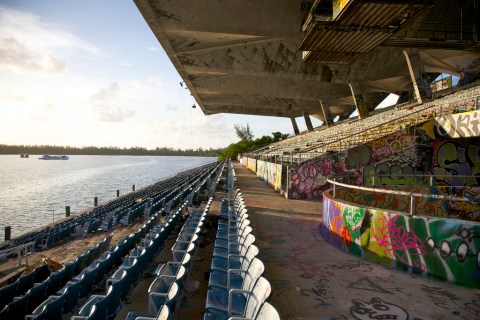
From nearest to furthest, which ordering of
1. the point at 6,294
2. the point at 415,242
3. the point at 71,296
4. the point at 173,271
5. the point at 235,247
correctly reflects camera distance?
the point at 71,296, the point at 173,271, the point at 415,242, the point at 235,247, the point at 6,294

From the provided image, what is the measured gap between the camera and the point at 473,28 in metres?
24.0

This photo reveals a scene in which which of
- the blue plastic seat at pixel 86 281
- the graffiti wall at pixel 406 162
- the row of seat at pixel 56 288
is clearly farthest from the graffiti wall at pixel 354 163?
the blue plastic seat at pixel 86 281

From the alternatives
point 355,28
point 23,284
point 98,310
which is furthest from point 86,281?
point 355,28

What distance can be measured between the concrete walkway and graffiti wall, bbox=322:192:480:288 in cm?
21

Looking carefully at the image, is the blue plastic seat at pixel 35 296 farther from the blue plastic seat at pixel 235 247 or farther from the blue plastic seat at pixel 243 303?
the blue plastic seat at pixel 243 303

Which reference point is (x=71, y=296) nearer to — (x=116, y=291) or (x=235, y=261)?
(x=116, y=291)

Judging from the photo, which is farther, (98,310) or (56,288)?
(56,288)

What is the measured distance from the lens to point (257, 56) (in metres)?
27.3

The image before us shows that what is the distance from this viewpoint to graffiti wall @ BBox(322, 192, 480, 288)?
18.0 ft

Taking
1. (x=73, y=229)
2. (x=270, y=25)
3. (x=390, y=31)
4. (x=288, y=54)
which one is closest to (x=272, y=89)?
(x=288, y=54)

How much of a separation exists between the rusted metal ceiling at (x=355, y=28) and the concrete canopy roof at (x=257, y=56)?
2952 millimetres

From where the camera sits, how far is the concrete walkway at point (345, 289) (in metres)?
4.58

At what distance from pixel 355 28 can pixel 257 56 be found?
13.0 metres

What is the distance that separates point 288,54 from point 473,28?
1405 cm
